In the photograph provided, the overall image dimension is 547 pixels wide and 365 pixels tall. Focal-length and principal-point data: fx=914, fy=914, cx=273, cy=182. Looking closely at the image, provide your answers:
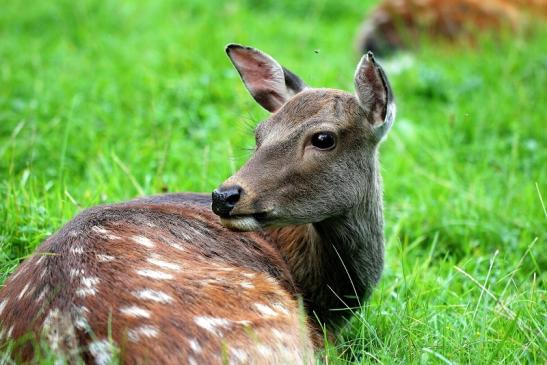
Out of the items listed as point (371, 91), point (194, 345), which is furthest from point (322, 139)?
point (194, 345)

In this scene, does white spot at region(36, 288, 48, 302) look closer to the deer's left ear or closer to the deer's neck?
the deer's neck

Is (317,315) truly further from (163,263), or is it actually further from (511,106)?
(511,106)

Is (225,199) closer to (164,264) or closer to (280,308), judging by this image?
(164,264)

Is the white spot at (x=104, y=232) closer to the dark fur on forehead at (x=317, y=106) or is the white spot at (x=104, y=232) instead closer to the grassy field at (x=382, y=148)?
the grassy field at (x=382, y=148)

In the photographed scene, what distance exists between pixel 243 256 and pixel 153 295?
0.94 metres

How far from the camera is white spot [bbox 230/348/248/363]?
3.52 m

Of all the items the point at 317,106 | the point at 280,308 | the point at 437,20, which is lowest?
the point at 437,20

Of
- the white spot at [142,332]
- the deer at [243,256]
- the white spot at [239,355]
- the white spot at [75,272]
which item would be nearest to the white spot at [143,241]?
the deer at [243,256]

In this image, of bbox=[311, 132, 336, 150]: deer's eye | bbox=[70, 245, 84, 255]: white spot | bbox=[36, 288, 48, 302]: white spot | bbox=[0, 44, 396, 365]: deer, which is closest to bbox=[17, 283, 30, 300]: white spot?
bbox=[0, 44, 396, 365]: deer

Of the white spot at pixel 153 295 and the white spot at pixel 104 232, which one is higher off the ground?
the white spot at pixel 104 232

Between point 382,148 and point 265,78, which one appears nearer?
point 265,78

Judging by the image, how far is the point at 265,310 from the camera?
3.90 m

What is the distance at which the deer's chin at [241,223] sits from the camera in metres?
4.10

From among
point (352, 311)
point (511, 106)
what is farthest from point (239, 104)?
point (352, 311)
